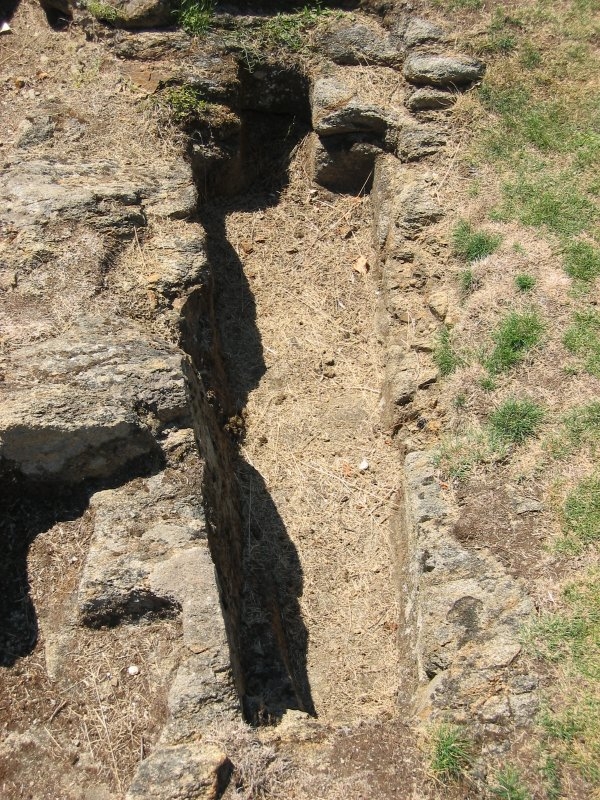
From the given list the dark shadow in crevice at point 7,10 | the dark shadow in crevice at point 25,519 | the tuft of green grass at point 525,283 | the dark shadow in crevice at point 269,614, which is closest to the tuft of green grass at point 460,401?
the tuft of green grass at point 525,283

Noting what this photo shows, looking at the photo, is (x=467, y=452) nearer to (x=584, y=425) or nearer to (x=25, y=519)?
(x=584, y=425)

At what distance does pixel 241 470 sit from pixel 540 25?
4480mm

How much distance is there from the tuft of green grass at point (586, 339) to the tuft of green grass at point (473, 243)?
0.81m

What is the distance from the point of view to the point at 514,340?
4.62 meters

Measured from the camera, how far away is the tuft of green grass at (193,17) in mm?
5961

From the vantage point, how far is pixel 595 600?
144 inches

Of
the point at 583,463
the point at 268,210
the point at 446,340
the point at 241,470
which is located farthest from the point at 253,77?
the point at 583,463

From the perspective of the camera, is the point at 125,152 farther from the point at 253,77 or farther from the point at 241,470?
the point at 241,470

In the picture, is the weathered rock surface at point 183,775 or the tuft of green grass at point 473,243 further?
the tuft of green grass at point 473,243

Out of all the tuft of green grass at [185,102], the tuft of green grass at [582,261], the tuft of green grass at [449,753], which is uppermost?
the tuft of green grass at [185,102]

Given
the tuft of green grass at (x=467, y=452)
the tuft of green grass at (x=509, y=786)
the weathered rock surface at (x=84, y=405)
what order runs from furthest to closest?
the tuft of green grass at (x=467, y=452), the weathered rock surface at (x=84, y=405), the tuft of green grass at (x=509, y=786)

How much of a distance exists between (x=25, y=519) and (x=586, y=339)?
139 inches

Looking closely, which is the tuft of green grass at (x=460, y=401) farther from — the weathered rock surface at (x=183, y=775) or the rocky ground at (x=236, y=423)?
the weathered rock surface at (x=183, y=775)

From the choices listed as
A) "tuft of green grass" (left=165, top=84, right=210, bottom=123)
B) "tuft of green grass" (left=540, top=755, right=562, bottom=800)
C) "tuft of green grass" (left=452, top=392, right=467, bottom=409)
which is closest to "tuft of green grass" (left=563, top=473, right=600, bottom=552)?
"tuft of green grass" (left=452, top=392, right=467, bottom=409)
